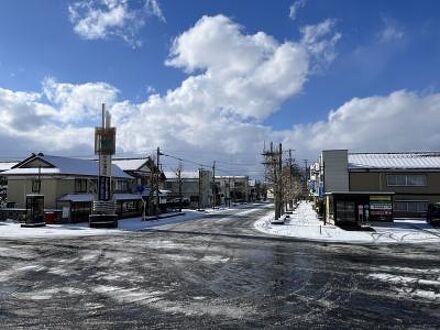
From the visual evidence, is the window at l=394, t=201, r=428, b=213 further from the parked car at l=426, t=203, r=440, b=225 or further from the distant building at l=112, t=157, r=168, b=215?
the distant building at l=112, t=157, r=168, b=215

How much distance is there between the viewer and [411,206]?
→ 48188 mm

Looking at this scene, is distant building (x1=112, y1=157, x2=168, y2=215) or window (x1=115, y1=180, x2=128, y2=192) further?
distant building (x1=112, y1=157, x2=168, y2=215)

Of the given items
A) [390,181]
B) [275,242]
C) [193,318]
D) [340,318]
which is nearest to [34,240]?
[275,242]

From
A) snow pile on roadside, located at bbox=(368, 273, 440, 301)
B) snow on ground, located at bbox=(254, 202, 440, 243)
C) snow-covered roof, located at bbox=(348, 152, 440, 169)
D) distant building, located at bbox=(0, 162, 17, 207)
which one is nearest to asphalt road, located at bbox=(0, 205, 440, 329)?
snow pile on roadside, located at bbox=(368, 273, 440, 301)

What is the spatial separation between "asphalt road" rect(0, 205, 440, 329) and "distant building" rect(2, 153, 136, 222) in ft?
64.8

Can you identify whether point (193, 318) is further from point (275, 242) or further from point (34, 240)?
point (34, 240)

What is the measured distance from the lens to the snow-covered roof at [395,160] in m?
48.9

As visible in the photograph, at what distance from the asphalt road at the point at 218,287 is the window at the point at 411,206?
82.6ft

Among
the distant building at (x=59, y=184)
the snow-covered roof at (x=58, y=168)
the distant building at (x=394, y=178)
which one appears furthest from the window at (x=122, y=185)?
the distant building at (x=394, y=178)

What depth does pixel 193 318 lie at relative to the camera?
1029 cm

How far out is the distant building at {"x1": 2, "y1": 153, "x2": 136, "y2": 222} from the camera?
43.5m

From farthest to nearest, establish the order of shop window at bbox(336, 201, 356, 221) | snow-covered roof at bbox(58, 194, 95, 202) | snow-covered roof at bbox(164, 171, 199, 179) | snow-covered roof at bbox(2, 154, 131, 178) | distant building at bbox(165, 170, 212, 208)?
snow-covered roof at bbox(164, 171, 199, 179), distant building at bbox(165, 170, 212, 208), snow-covered roof at bbox(2, 154, 131, 178), snow-covered roof at bbox(58, 194, 95, 202), shop window at bbox(336, 201, 356, 221)

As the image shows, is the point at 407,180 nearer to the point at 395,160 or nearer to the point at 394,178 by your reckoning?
the point at 394,178

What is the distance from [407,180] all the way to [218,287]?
40.6m
